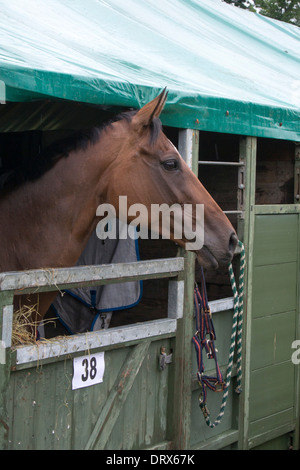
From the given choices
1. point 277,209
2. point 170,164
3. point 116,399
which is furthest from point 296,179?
point 116,399

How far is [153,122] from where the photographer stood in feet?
9.06

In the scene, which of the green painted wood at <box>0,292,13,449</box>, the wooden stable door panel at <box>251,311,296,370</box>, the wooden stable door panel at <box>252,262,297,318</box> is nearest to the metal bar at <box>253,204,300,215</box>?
the wooden stable door panel at <box>252,262,297,318</box>

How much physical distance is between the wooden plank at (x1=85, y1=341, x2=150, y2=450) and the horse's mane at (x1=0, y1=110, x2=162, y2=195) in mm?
993

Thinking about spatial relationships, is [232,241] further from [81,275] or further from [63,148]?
[63,148]

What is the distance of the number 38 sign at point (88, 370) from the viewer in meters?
2.70

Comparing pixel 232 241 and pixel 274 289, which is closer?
pixel 232 241

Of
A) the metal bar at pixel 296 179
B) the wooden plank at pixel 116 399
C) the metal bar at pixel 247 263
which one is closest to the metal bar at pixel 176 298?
the wooden plank at pixel 116 399

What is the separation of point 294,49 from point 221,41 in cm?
155

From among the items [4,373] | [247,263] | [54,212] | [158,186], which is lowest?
[4,373]

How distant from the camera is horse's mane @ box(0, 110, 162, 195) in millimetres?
2809

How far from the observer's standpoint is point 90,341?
8.91 ft

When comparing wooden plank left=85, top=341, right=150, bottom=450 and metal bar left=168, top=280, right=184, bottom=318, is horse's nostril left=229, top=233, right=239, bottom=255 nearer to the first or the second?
metal bar left=168, top=280, right=184, bottom=318

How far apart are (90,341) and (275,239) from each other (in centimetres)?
191

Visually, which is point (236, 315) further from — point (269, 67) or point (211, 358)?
point (269, 67)
